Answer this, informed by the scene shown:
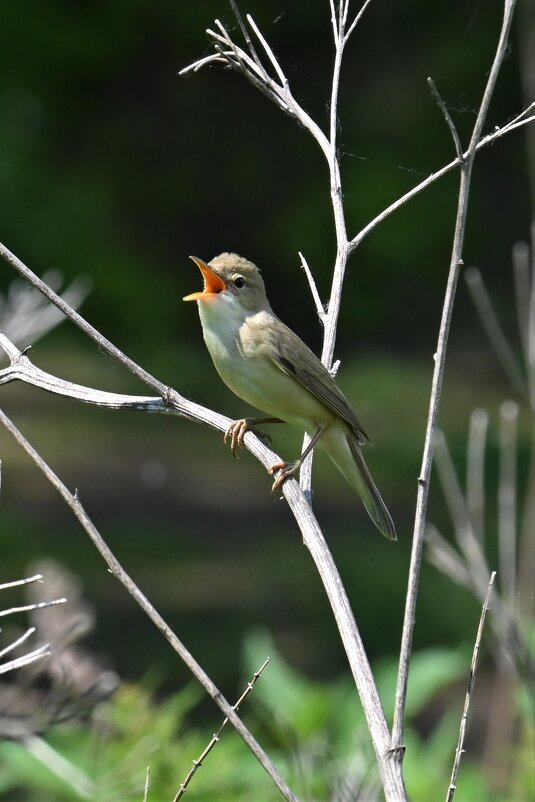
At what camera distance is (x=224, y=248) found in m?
13.4

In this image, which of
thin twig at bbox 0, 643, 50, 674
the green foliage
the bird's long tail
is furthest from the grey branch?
the green foliage

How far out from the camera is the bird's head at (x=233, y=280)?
10.4ft

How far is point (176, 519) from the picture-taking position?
34.5 feet

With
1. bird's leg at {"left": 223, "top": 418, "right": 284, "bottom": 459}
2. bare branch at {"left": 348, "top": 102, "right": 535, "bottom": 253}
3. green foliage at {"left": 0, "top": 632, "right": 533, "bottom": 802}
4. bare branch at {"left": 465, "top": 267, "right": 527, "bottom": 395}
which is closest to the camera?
bare branch at {"left": 348, "top": 102, "right": 535, "bottom": 253}

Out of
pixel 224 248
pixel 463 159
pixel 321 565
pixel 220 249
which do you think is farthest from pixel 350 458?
pixel 220 249

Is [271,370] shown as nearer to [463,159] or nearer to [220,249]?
[463,159]

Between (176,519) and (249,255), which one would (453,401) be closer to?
(249,255)

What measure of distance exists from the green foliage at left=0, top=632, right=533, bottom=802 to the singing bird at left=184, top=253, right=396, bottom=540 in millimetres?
760

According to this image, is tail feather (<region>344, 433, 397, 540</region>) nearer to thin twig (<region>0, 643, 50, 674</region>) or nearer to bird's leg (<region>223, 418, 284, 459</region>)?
bird's leg (<region>223, 418, 284, 459</region>)

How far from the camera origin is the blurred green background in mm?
9211

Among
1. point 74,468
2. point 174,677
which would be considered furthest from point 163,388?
point 74,468

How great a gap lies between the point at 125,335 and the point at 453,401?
454cm

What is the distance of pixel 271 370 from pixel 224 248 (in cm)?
1036

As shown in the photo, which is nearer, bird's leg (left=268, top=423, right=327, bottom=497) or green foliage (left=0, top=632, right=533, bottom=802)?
bird's leg (left=268, top=423, right=327, bottom=497)
